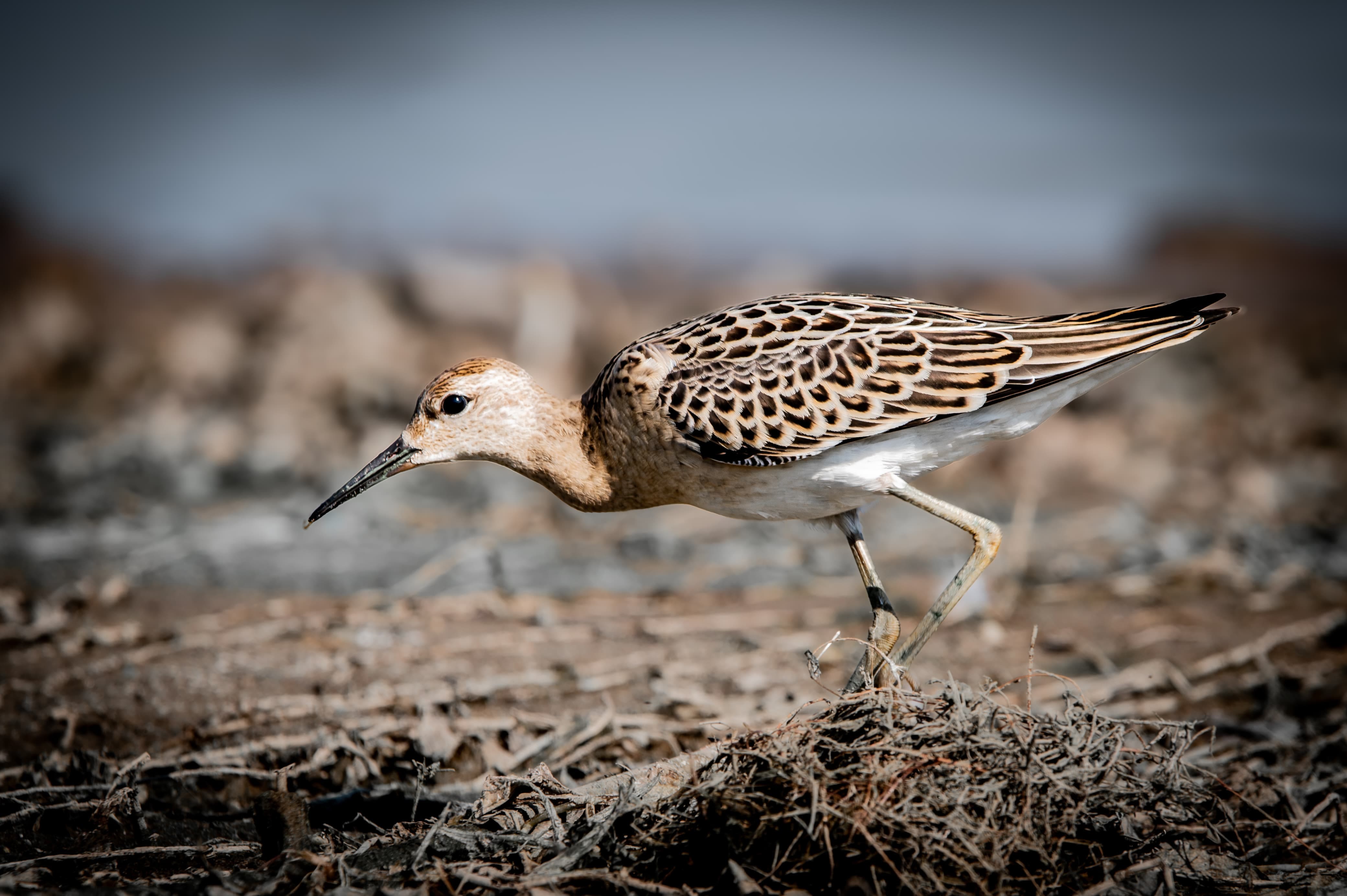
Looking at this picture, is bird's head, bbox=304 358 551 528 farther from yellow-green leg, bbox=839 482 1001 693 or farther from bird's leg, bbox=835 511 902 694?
yellow-green leg, bbox=839 482 1001 693

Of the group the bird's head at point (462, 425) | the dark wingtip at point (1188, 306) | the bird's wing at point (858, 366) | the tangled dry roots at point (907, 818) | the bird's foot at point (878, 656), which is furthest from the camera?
the bird's head at point (462, 425)

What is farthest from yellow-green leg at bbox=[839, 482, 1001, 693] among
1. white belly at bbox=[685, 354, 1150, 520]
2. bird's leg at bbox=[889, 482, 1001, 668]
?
white belly at bbox=[685, 354, 1150, 520]

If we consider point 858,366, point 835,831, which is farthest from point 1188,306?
point 835,831

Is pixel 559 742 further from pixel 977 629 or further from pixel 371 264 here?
pixel 371 264

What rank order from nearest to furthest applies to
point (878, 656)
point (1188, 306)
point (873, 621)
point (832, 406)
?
point (878, 656) < point (832, 406) < point (1188, 306) < point (873, 621)

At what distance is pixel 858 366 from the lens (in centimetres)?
448

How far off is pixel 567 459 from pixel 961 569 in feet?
5.84

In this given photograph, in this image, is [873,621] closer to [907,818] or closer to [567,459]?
[567,459]

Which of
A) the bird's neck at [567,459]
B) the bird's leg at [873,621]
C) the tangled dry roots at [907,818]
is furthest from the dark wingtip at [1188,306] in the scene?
the bird's neck at [567,459]

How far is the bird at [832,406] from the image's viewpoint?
4395 millimetres

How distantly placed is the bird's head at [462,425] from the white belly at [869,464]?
899mm

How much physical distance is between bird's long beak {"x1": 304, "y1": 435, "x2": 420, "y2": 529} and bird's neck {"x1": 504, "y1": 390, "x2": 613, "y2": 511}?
47 cm

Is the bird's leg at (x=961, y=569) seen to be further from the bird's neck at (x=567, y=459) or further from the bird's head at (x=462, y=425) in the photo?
the bird's head at (x=462, y=425)

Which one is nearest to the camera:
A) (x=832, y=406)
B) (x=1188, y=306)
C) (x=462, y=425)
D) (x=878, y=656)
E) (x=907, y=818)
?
(x=907, y=818)
